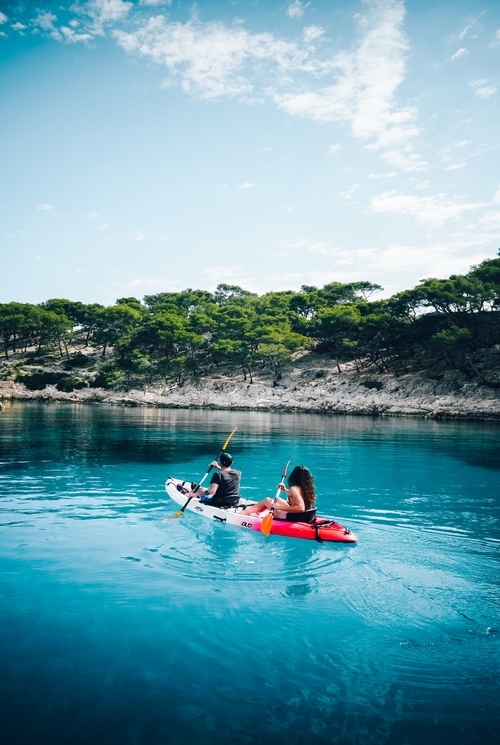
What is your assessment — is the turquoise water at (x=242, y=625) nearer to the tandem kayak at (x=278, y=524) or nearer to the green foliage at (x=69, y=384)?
the tandem kayak at (x=278, y=524)

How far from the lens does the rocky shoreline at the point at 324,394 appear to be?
50.3 m

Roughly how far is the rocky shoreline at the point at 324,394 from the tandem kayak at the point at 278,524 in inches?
1626

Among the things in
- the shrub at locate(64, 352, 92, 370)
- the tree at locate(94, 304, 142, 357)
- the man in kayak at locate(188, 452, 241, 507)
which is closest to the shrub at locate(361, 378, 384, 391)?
the tree at locate(94, 304, 142, 357)

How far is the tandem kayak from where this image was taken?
9938 millimetres

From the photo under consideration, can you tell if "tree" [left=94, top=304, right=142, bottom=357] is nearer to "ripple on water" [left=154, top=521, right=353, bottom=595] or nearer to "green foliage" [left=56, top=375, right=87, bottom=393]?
"green foliage" [left=56, top=375, right=87, bottom=393]

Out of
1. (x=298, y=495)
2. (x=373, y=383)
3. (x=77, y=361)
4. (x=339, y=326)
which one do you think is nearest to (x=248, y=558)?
(x=298, y=495)

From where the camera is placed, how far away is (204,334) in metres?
80.6

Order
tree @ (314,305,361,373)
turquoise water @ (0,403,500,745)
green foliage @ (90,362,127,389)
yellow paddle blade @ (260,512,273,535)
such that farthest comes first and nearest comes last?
green foliage @ (90,362,127,389) < tree @ (314,305,361,373) < yellow paddle blade @ (260,512,273,535) < turquoise water @ (0,403,500,745)

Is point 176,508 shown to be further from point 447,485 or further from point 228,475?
point 447,485

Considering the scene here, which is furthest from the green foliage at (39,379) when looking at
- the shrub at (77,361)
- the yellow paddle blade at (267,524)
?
the yellow paddle blade at (267,524)

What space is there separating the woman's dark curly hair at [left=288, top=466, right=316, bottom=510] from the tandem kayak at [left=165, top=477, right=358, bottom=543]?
42 centimetres

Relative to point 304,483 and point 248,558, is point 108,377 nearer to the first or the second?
point 304,483

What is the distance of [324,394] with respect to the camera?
60.8 m

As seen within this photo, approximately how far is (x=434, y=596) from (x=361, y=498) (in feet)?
25.4
